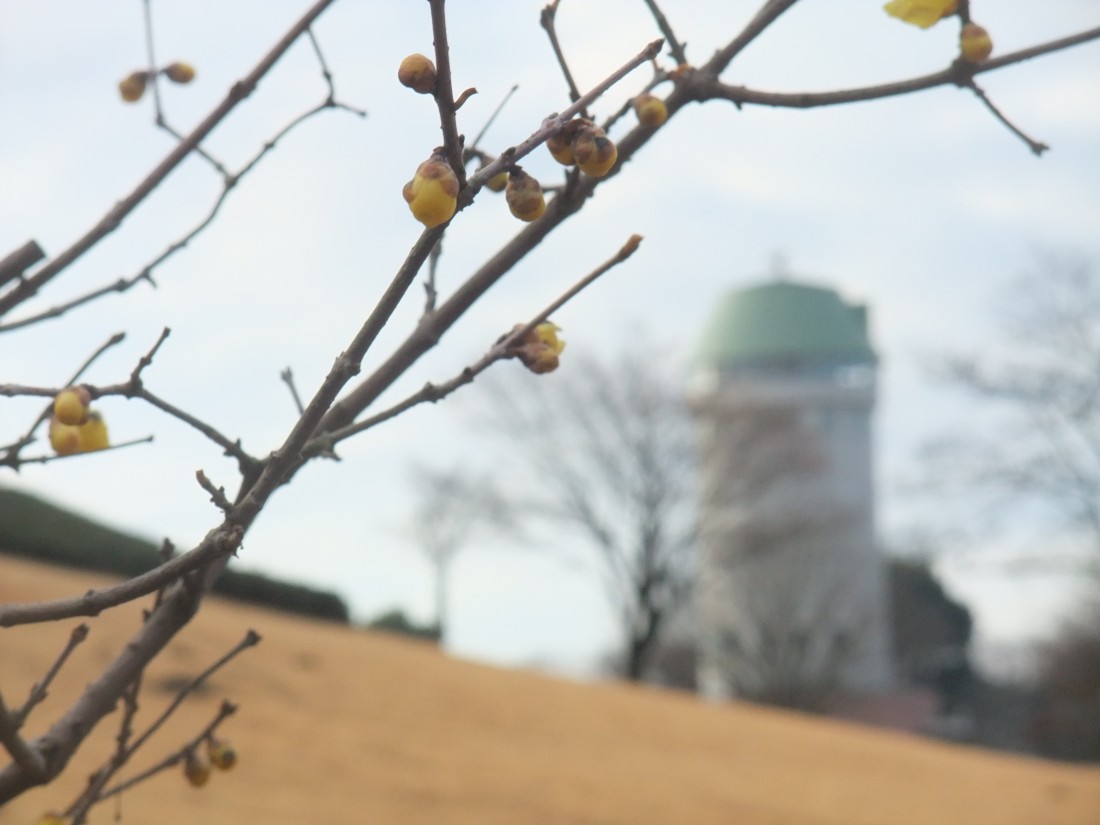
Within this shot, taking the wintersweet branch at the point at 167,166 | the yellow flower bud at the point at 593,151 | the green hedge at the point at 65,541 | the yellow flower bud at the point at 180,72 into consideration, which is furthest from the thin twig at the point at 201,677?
the green hedge at the point at 65,541

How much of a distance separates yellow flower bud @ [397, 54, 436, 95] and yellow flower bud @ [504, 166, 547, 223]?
0.36 feet

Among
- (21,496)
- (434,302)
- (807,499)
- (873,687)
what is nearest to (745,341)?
(807,499)

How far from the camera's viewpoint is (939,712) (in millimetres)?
28828

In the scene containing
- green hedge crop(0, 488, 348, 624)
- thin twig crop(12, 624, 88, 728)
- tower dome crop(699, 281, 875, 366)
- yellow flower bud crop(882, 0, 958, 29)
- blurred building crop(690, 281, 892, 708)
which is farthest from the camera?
tower dome crop(699, 281, 875, 366)

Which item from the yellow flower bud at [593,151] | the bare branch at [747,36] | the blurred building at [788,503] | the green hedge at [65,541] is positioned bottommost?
the yellow flower bud at [593,151]

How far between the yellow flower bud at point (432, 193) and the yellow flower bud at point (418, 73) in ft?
0.17

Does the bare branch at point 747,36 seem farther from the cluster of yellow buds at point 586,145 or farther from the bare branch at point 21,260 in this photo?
the bare branch at point 21,260

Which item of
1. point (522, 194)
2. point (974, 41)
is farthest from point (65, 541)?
point (522, 194)

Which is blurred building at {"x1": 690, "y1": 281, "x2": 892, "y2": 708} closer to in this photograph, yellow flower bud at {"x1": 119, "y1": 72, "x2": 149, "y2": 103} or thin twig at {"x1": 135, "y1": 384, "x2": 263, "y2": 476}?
yellow flower bud at {"x1": 119, "y1": 72, "x2": 149, "y2": 103}

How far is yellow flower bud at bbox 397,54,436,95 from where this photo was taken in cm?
88

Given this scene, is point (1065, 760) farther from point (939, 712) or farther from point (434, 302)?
point (434, 302)

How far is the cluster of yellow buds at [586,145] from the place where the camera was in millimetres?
982

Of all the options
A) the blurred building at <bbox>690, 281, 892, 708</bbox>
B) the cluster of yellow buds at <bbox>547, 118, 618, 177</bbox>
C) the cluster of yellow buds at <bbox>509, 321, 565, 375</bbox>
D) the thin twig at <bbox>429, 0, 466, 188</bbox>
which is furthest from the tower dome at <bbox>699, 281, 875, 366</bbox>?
the thin twig at <bbox>429, 0, 466, 188</bbox>

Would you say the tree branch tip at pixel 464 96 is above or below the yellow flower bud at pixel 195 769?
above
